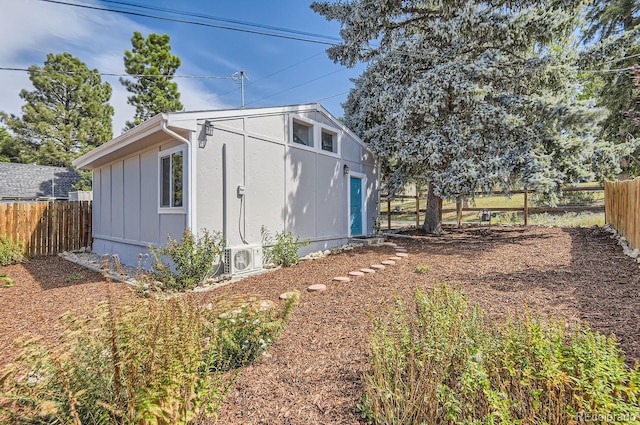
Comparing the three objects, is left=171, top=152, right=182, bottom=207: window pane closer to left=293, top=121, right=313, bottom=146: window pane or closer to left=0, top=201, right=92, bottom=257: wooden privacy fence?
left=293, top=121, right=313, bottom=146: window pane

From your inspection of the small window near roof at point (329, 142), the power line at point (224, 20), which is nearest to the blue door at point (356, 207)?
the small window near roof at point (329, 142)

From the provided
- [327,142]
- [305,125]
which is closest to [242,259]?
[305,125]

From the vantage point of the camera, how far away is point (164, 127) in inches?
213

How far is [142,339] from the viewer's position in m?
1.82

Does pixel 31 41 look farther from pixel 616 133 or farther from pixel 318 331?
pixel 616 133

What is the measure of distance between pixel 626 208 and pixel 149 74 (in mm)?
25549

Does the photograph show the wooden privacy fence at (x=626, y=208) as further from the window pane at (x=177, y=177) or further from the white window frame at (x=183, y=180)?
the window pane at (x=177, y=177)

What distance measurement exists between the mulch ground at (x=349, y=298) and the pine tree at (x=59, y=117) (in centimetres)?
1872

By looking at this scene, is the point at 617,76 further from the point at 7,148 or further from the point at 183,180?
the point at 7,148

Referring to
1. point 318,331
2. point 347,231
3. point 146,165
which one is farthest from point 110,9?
point 318,331

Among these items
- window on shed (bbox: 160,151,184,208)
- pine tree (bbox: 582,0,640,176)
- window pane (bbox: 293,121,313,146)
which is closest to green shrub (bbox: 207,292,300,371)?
window on shed (bbox: 160,151,184,208)

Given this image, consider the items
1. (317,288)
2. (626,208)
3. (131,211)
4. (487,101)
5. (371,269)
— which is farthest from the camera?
(487,101)

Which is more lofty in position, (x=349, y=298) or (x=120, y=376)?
(x=120, y=376)

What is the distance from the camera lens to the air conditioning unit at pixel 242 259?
19.7 ft
